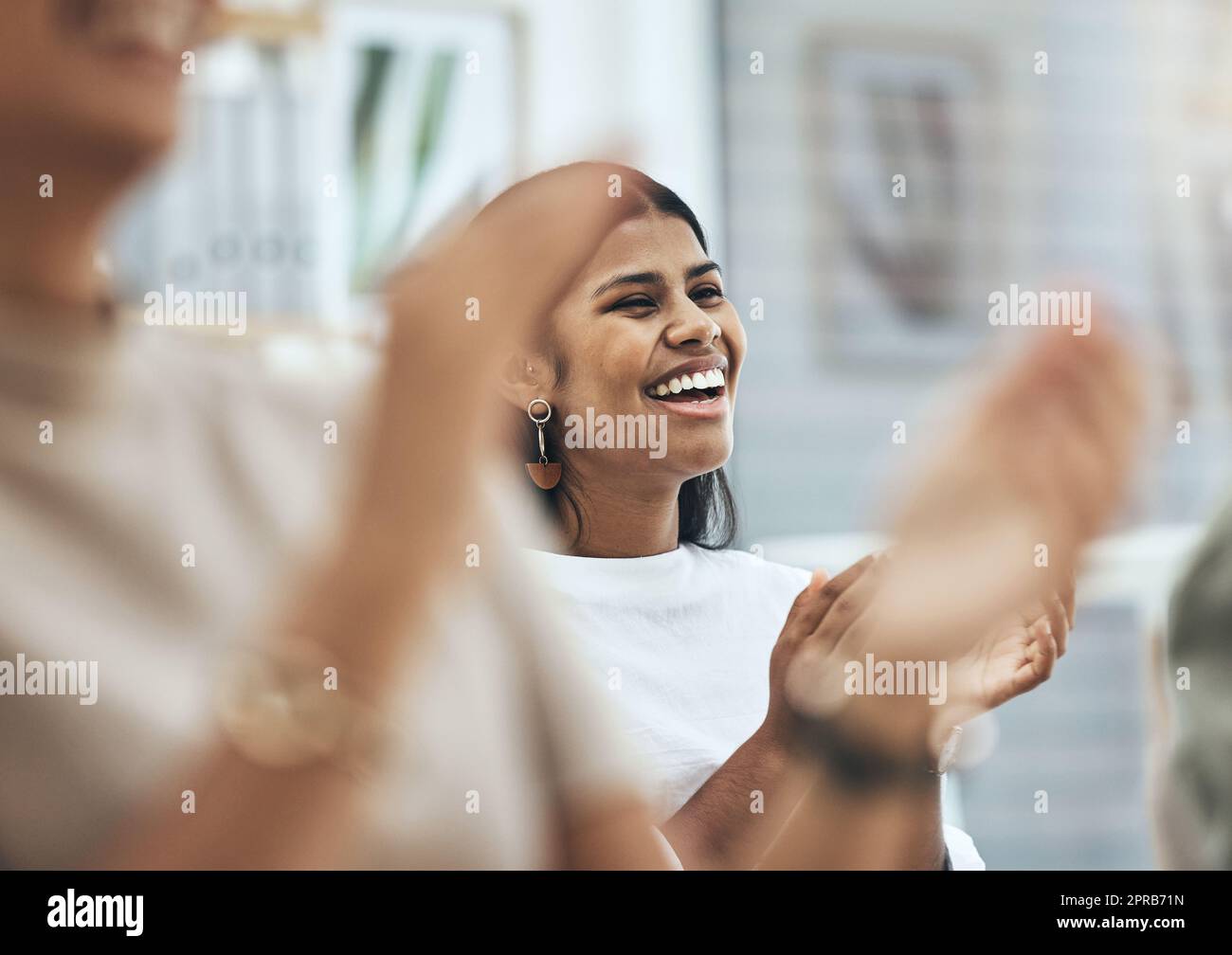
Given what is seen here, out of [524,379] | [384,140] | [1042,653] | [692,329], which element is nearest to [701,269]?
[692,329]

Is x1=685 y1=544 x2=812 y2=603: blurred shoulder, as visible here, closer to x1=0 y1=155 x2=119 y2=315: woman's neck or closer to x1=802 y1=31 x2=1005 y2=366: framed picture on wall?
x1=802 y1=31 x2=1005 y2=366: framed picture on wall

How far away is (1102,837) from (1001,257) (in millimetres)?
451

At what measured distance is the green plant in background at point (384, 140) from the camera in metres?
0.82

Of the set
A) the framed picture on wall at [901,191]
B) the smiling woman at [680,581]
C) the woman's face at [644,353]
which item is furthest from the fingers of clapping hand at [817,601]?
the framed picture on wall at [901,191]

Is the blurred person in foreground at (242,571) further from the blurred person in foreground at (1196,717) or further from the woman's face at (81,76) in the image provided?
the blurred person in foreground at (1196,717)

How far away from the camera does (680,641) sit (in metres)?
0.76

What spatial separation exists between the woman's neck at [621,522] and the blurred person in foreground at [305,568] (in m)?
0.05

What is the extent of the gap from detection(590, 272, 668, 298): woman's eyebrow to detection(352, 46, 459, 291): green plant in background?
0.51 ft

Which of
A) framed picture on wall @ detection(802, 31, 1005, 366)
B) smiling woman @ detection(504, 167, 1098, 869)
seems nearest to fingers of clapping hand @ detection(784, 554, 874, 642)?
smiling woman @ detection(504, 167, 1098, 869)

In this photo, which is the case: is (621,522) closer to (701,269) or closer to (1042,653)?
(701,269)

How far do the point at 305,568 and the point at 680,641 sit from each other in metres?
0.30

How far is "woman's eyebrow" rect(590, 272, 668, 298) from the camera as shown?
0.77 m

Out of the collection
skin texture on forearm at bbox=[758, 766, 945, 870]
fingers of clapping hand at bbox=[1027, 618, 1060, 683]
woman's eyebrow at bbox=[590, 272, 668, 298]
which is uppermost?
woman's eyebrow at bbox=[590, 272, 668, 298]

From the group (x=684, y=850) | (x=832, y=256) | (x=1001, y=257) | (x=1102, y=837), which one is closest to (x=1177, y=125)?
(x=1001, y=257)
